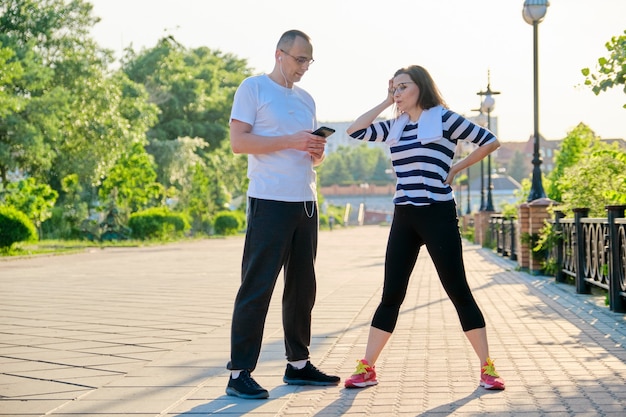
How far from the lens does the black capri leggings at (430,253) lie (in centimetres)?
547

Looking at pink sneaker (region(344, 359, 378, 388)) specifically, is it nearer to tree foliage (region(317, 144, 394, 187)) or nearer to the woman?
the woman

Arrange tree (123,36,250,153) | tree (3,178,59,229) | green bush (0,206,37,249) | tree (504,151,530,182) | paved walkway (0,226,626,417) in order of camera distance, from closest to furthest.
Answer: paved walkway (0,226,626,417) < green bush (0,206,37,249) < tree (3,178,59,229) < tree (123,36,250,153) < tree (504,151,530,182)

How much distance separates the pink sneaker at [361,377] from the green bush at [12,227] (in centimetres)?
2119

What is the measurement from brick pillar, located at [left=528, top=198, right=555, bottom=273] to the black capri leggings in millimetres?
10593

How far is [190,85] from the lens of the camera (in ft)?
Result: 201

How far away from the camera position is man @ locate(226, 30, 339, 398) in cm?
535

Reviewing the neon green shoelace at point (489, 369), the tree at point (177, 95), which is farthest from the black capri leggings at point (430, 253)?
the tree at point (177, 95)

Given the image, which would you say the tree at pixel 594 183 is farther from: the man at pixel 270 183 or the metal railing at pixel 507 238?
the man at pixel 270 183

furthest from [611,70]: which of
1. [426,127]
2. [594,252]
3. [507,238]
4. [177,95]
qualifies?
[177,95]

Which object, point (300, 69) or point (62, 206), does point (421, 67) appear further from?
point (62, 206)

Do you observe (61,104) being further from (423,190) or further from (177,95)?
(423,190)

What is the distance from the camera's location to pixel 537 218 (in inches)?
638

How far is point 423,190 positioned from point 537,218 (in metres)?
11.2

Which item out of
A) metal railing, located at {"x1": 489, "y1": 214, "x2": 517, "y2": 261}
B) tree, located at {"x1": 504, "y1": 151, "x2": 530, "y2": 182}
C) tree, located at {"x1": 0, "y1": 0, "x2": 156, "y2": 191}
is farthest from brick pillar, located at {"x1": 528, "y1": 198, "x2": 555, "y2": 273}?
tree, located at {"x1": 504, "y1": 151, "x2": 530, "y2": 182}
